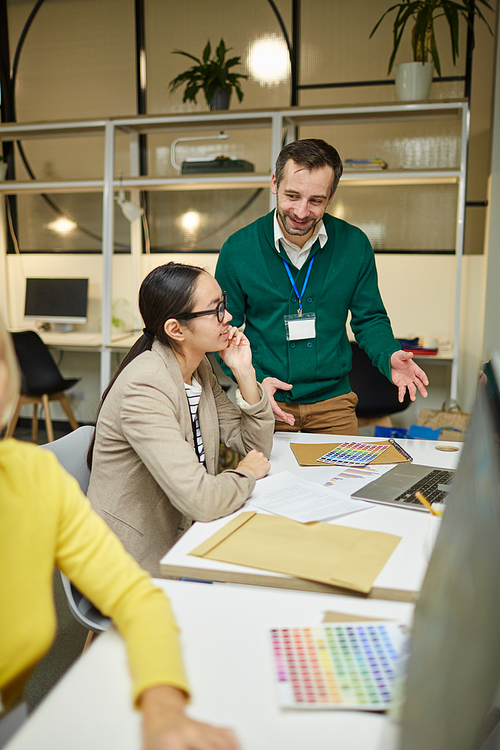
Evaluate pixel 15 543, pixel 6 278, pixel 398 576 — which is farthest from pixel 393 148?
pixel 15 543

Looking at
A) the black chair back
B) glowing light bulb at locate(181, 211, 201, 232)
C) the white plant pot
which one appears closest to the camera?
the white plant pot

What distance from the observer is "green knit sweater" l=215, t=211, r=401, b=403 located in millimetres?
2172

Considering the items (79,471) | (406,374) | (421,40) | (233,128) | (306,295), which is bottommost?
(79,471)

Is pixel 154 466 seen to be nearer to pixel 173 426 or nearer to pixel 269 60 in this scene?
pixel 173 426

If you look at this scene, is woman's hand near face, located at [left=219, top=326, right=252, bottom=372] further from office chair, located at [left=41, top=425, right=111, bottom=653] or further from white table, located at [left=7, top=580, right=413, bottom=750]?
white table, located at [left=7, top=580, right=413, bottom=750]

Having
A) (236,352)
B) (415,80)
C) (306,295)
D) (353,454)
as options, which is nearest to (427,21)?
(415,80)

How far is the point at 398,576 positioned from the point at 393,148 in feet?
12.9

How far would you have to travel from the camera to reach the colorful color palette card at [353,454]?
177 cm

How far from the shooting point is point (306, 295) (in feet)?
7.19

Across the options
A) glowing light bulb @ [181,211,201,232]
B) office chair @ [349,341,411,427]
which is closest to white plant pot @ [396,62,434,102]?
office chair @ [349,341,411,427]

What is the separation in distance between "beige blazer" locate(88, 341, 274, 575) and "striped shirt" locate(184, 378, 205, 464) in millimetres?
13

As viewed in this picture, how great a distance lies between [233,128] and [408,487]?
3.34m

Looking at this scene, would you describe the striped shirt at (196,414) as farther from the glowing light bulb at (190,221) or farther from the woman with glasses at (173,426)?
the glowing light bulb at (190,221)

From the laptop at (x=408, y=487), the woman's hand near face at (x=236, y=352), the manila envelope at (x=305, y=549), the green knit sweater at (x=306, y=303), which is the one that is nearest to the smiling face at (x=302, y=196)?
the green knit sweater at (x=306, y=303)
